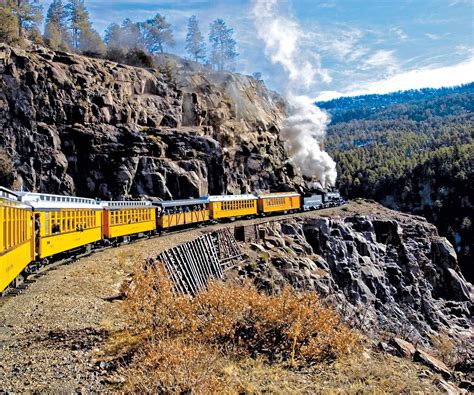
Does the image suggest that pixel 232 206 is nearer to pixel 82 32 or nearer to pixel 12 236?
pixel 12 236

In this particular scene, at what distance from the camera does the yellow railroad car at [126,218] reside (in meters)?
25.8

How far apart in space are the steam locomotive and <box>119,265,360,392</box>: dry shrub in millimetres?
3855

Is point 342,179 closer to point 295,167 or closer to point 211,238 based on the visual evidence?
point 295,167

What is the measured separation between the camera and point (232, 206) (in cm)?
4184

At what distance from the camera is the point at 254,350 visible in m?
9.70

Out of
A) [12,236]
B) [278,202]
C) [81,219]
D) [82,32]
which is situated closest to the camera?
[12,236]

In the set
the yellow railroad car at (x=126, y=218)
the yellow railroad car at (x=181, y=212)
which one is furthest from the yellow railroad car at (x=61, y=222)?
the yellow railroad car at (x=181, y=212)

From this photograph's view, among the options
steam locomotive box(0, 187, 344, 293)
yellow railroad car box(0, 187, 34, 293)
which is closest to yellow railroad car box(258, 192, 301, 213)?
steam locomotive box(0, 187, 344, 293)

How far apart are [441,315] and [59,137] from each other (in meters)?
43.7

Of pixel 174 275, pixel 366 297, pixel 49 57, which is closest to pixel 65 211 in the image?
pixel 174 275

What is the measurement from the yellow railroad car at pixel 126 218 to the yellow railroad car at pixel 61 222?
32.1 inches

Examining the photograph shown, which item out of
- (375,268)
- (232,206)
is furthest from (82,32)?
(375,268)

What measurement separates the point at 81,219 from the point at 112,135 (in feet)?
103

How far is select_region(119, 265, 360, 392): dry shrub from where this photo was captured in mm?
9180
